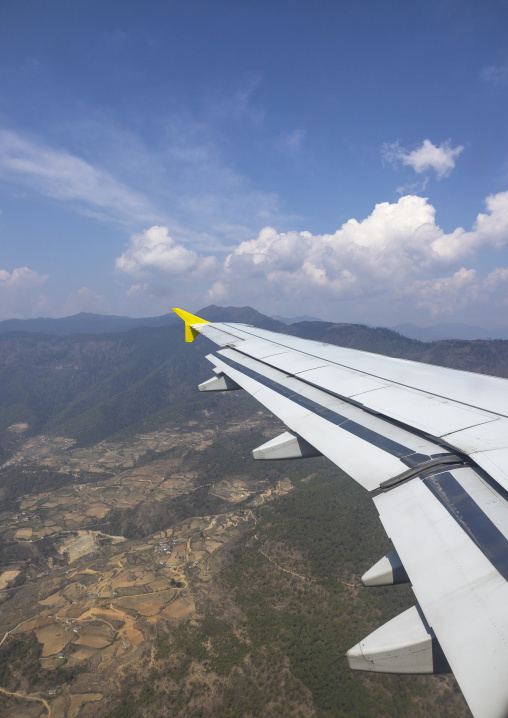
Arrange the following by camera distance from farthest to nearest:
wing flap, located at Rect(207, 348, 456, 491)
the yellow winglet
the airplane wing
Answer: the yellow winglet → wing flap, located at Rect(207, 348, 456, 491) → the airplane wing

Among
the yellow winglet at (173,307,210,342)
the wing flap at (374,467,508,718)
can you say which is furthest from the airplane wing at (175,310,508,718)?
the yellow winglet at (173,307,210,342)

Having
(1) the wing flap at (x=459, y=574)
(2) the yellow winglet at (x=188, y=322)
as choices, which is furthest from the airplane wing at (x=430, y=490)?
(2) the yellow winglet at (x=188, y=322)

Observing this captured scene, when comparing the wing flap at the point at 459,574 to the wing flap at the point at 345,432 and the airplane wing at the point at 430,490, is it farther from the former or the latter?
the wing flap at the point at 345,432

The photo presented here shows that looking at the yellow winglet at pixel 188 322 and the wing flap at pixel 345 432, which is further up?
the yellow winglet at pixel 188 322

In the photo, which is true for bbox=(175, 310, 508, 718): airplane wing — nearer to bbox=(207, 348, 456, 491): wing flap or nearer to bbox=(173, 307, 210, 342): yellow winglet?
bbox=(207, 348, 456, 491): wing flap

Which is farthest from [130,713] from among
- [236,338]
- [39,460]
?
[39,460]

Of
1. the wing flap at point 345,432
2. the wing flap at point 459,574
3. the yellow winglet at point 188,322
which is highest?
the yellow winglet at point 188,322

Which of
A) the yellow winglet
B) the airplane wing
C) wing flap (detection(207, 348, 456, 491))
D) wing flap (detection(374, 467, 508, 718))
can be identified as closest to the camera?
wing flap (detection(374, 467, 508, 718))

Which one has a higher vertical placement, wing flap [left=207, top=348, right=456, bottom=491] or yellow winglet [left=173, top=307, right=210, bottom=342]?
yellow winglet [left=173, top=307, right=210, bottom=342]

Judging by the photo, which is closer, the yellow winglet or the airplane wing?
the airplane wing

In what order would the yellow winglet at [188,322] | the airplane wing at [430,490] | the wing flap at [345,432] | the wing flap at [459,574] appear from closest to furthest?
the wing flap at [459,574]
the airplane wing at [430,490]
the wing flap at [345,432]
the yellow winglet at [188,322]
